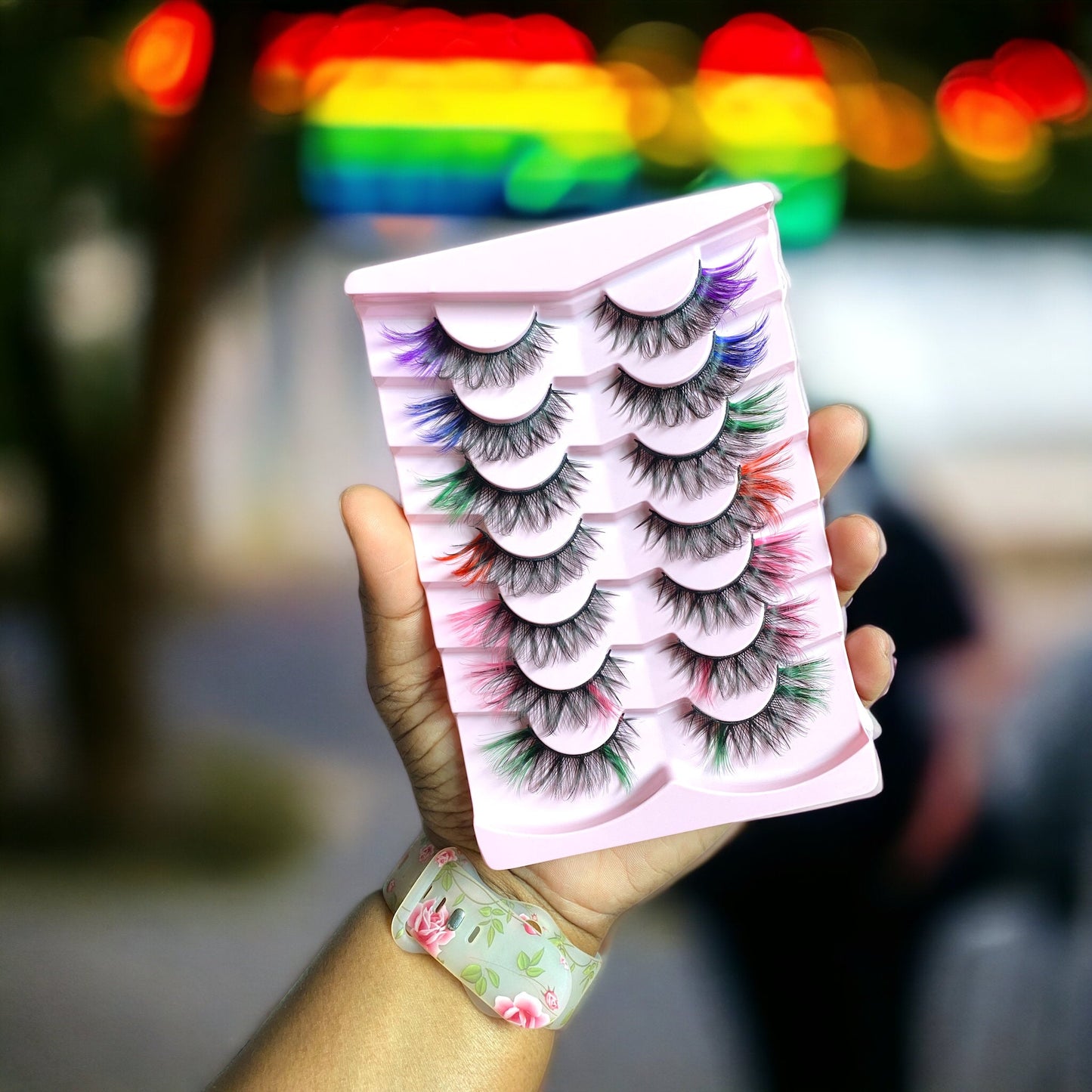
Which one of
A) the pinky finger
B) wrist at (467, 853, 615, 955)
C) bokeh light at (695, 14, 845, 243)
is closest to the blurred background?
bokeh light at (695, 14, 845, 243)

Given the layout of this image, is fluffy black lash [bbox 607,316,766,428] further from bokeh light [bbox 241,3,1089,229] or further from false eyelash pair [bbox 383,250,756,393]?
bokeh light [bbox 241,3,1089,229]

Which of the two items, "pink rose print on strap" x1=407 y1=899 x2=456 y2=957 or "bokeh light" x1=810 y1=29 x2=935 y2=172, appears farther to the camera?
"bokeh light" x1=810 y1=29 x2=935 y2=172

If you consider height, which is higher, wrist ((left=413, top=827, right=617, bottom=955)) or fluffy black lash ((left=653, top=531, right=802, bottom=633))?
fluffy black lash ((left=653, top=531, right=802, bottom=633))

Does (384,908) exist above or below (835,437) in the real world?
below

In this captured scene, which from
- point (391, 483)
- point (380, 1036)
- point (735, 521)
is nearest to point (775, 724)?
point (735, 521)

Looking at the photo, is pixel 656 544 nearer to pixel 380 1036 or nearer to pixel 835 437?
pixel 835 437

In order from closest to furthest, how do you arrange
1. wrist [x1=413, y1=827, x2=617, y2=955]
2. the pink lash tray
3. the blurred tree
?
the pink lash tray → wrist [x1=413, y1=827, x2=617, y2=955] → the blurred tree
